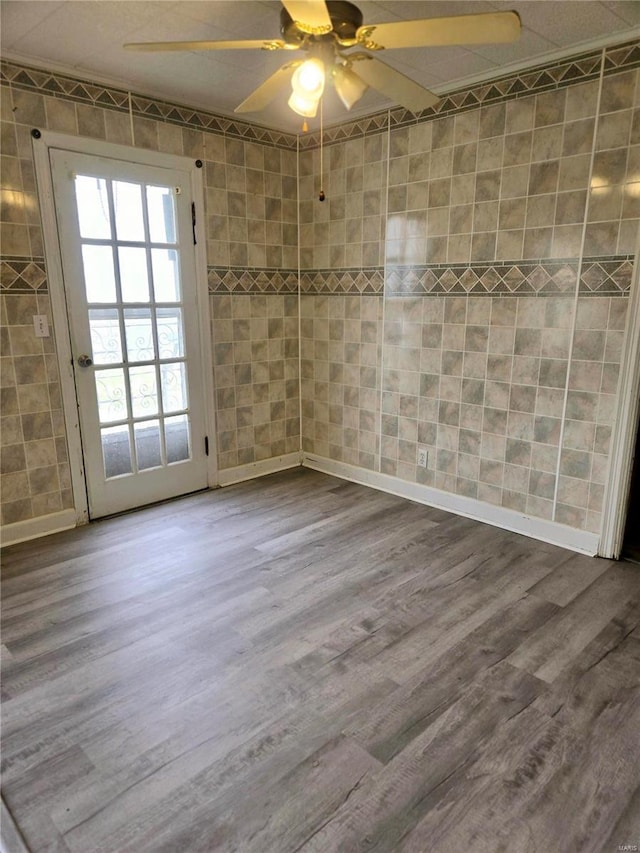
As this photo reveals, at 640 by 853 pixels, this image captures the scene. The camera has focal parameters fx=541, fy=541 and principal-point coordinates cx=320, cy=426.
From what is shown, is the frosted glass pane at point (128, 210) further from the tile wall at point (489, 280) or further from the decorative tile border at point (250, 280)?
the tile wall at point (489, 280)

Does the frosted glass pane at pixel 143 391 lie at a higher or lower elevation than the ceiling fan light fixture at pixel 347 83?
lower

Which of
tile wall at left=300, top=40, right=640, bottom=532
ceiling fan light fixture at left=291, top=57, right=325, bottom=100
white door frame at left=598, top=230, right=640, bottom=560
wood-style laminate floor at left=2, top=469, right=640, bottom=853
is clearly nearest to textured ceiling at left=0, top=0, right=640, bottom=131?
tile wall at left=300, top=40, right=640, bottom=532

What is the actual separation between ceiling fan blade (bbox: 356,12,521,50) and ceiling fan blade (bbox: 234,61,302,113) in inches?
10.7

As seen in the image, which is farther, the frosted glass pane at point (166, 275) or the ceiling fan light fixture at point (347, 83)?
the frosted glass pane at point (166, 275)

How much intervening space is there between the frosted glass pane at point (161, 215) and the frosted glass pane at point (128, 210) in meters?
0.06

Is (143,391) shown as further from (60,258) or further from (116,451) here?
(60,258)

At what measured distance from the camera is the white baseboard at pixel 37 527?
296 centimetres

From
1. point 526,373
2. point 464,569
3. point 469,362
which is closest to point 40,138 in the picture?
point 469,362

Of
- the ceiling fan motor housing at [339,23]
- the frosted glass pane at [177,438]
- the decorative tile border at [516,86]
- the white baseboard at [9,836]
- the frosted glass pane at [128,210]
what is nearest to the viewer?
the white baseboard at [9,836]

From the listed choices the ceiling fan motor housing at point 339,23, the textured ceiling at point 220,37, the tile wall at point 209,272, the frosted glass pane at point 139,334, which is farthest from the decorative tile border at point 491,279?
the ceiling fan motor housing at point 339,23

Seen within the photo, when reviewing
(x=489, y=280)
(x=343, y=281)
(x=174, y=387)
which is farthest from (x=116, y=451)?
(x=489, y=280)

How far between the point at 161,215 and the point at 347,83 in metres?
1.79

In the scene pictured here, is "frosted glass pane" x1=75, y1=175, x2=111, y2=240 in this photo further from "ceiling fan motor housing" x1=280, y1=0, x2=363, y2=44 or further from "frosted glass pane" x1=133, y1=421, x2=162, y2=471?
"ceiling fan motor housing" x1=280, y1=0, x2=363, y2=44

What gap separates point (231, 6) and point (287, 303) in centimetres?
209
